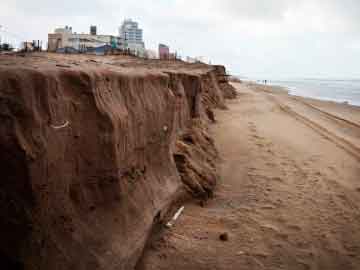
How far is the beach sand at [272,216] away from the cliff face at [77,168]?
566mm

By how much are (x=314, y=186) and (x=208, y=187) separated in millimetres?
2141

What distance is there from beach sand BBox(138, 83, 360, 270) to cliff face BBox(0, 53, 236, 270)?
22.3 inches

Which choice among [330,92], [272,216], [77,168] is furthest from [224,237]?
[330,92]

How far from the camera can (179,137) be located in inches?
239

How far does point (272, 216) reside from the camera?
4895 mm

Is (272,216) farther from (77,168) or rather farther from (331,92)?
(331,92)

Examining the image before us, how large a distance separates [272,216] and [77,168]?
3.19 metres

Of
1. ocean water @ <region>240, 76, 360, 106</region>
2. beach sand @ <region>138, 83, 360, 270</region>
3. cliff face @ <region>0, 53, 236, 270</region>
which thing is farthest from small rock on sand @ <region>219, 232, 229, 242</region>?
ocean water @ <region>240, 76, 360, 106</region>

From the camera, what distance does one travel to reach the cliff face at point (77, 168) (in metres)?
2.19

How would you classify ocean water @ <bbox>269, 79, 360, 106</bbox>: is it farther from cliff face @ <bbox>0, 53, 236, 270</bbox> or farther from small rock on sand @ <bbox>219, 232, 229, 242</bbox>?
cliff face @ <bbox>0, 53, 236, 270</bbox>

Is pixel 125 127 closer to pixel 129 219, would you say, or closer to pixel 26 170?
pixel 129 219

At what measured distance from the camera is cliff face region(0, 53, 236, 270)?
7.20 ft

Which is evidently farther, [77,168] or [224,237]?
[224,237]

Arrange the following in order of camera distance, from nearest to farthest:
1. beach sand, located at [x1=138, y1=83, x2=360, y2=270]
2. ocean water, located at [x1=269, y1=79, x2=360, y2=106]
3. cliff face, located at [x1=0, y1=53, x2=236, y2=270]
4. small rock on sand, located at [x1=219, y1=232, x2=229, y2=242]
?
1. cliff face, located at [x1=0, y1=53, x2=236, y2=270]
2. beach sand, located at [x1=138, y1=83, x2=360, y2=270]
3. small rock on sand, located at [x1=219, y1=232, x2=229, y2=242]
4. ocean water, located at [x1=269, y1=79, x2=360, y2=106]
